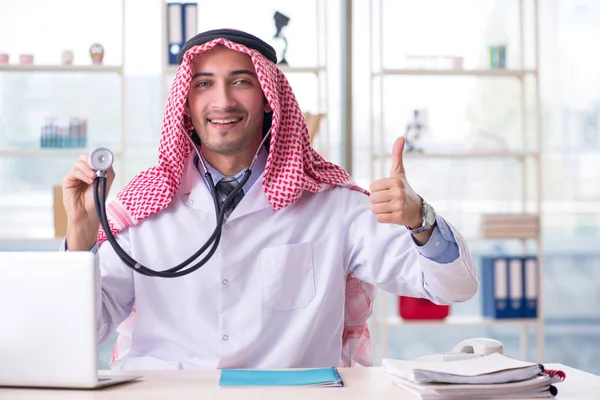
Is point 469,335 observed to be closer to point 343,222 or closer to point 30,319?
point 343,222

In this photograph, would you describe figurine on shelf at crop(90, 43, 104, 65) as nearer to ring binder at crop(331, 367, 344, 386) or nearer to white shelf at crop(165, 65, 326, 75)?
white shelf at crop(165, 65, 326, 75)

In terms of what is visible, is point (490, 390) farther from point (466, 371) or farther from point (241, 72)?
point (241, 72)

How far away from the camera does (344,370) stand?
1.70 meters

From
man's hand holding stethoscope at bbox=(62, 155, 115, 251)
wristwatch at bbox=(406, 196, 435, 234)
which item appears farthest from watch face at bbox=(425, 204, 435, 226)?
man's hand holding stethoscope at bbox=(62, 155, 115, 251)

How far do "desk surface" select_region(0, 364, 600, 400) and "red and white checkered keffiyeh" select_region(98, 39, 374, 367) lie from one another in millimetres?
643

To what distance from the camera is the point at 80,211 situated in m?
2.03

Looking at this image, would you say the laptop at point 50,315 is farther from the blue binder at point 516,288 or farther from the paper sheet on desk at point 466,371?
the blue binder at point 516,288

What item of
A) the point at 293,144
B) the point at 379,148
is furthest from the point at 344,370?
the point at 379,148

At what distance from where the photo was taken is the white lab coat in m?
2.10

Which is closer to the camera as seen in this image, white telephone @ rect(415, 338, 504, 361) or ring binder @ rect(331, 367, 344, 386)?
ring binder @ rect(331, 367, 344, 386)

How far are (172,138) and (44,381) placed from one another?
0.89 meters

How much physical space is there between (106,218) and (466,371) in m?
0.82

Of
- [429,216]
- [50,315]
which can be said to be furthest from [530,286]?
[50,315]

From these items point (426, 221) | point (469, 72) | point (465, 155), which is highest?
point (469, 72)
